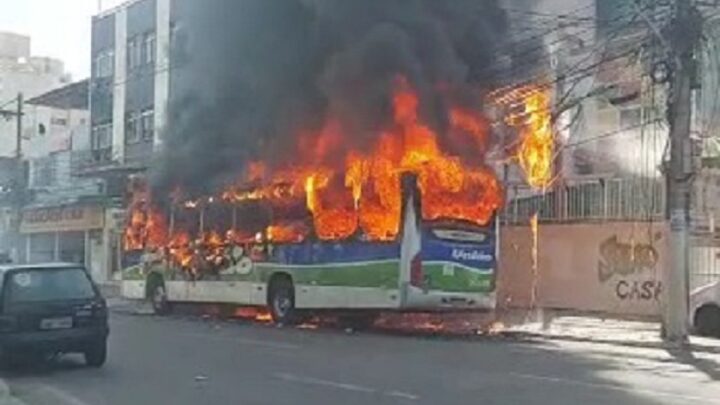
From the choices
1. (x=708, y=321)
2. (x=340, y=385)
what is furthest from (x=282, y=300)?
(x=340, y=385)

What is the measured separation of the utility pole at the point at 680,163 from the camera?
20.2 m

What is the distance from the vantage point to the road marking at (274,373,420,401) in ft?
41.0

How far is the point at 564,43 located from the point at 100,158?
26.1 m

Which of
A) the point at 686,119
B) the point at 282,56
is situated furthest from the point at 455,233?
the point at 282,56

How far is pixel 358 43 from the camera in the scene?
23797 millimetres

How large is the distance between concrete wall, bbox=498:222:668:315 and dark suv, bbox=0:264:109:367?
13.2 m

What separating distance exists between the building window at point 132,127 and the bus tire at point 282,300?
2422 cm

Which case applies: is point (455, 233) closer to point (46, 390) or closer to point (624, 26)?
point (624, 26)

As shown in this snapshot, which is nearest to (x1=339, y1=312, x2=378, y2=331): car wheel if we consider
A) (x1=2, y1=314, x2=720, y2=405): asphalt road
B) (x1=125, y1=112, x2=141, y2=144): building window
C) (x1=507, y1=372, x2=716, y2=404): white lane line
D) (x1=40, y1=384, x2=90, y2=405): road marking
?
(x1=2, y1=314, x2=720, y2=405): asphalt road

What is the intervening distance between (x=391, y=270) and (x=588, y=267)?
8006 millimetres

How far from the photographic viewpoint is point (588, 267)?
27.7m

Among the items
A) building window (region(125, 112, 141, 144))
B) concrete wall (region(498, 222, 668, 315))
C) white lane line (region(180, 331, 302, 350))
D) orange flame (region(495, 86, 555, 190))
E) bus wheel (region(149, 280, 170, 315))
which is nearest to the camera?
white lane line (region(180, 331, 302, 350))

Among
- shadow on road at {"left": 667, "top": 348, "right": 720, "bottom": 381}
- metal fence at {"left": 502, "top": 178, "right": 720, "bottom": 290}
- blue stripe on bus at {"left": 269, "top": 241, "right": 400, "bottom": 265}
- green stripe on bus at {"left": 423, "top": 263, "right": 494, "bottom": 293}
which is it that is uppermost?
metal fence at {"left": 502, "top": 178, "right": 720, "bottom": 290}

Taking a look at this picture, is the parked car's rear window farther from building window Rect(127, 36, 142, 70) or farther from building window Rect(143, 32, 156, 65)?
building window Rect(127, 36, 142, 70)
